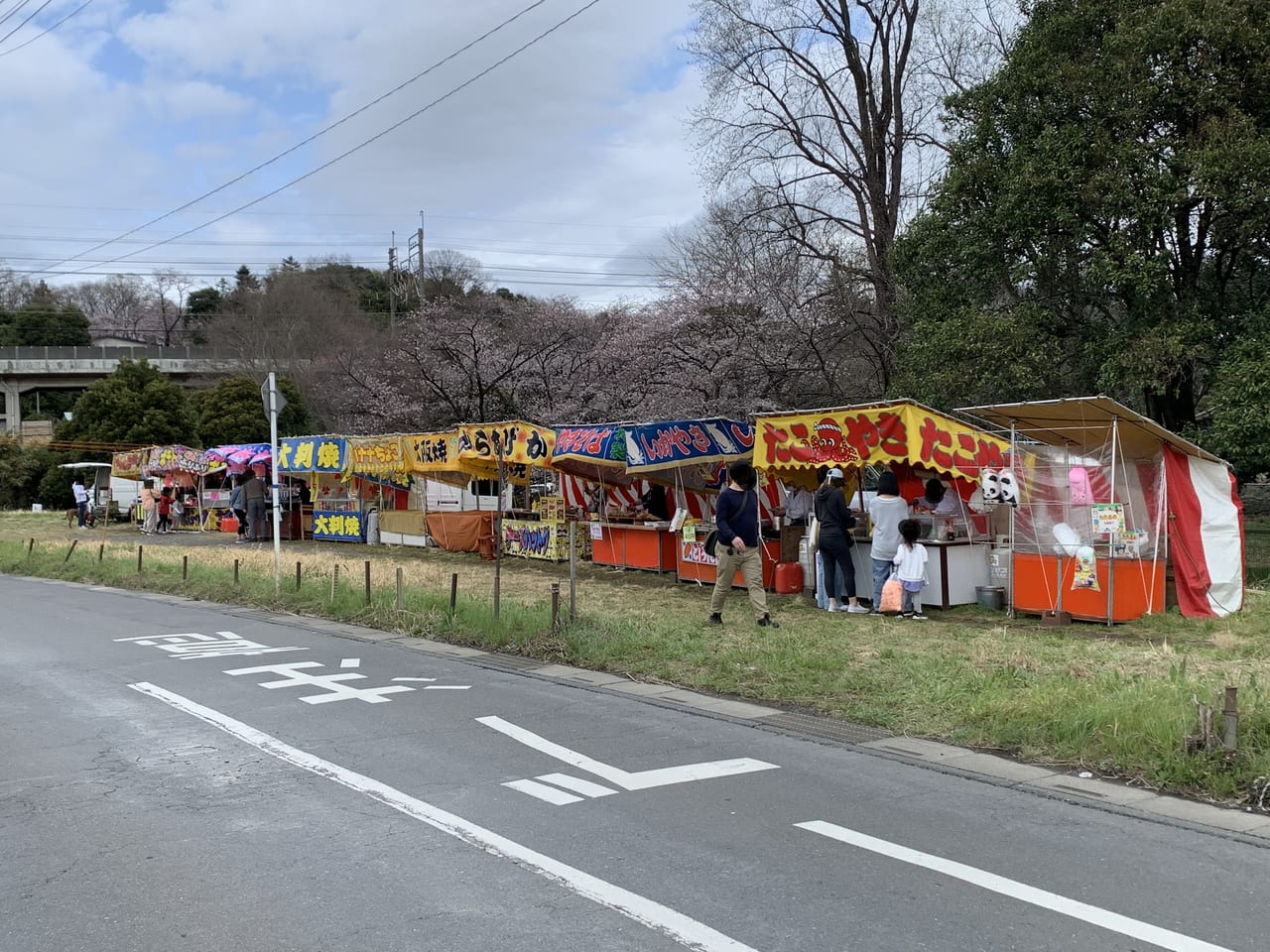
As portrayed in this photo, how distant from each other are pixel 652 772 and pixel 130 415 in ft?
158

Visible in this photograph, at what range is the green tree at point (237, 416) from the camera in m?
48.0

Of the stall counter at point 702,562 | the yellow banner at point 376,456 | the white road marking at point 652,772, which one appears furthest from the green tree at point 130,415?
the white road marking at point 652,772

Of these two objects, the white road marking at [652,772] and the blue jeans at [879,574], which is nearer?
the white road marking at [652,772]

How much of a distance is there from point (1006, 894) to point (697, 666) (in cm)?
527

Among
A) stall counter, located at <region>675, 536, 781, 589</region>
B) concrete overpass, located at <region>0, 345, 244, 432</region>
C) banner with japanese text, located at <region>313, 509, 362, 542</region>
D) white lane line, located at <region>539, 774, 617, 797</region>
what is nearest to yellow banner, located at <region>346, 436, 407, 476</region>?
banner with japanese text, located at <region>313, 509, 362, 542</region>

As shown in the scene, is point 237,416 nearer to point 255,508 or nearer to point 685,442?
point 255,508

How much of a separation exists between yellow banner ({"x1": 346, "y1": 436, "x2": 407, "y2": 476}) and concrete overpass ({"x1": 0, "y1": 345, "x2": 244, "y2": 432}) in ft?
141

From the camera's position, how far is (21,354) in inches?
2601

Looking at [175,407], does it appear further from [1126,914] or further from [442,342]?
[1126,914]

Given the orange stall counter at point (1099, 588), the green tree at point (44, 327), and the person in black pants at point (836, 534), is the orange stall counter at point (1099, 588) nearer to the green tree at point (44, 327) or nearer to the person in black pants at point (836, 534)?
the person in black pants at point (836, 534)

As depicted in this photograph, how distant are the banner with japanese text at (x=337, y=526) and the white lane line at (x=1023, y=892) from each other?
23473 millimetres

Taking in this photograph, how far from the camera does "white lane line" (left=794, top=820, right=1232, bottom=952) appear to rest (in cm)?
392

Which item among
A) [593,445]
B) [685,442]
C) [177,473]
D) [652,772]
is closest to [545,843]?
[652,772]

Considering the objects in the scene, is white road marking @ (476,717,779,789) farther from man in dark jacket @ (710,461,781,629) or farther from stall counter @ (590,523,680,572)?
stall counter @ (590,523,680,572)
